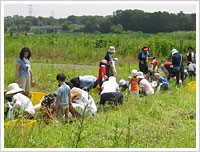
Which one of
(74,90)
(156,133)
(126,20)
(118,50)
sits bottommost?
(156,133)

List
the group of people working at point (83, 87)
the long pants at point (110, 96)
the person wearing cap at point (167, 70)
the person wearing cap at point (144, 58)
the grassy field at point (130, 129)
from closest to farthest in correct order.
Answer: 1. the grassy field at point (130, 129)
2. the group of people working at point (83, 87)
3. the long pants at point (110, 96)
4. the person wearing cap at point (144, 58)
5. the person wearing cap at point (167, 70)

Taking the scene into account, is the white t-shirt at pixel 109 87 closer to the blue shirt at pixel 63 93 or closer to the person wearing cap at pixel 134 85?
the person wearing cap at pixel 134 85

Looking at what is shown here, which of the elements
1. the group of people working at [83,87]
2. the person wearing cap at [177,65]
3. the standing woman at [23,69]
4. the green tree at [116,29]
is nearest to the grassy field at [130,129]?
the group of people working at [83,87]

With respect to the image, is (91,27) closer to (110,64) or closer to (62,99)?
(110,64)

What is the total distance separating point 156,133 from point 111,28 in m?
37.8

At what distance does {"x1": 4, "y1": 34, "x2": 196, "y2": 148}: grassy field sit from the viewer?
407cm

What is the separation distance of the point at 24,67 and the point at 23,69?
6cm

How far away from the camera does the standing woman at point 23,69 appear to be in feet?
22.3

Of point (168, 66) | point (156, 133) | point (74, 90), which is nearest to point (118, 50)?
point (168, 66)

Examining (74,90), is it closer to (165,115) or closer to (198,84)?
(165,115)

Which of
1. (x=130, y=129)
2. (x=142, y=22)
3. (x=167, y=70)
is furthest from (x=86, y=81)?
(x=142, y=22)

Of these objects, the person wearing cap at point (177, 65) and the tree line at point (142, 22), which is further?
the tree line at point (142, 22)

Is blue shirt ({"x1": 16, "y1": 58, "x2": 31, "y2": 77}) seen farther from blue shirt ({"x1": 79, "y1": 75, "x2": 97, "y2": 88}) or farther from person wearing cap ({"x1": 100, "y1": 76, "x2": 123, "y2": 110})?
person wearing cap ({"x1": 100, "y1": 76, "x2": 123, "y2": 110})

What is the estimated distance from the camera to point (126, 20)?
105ft
